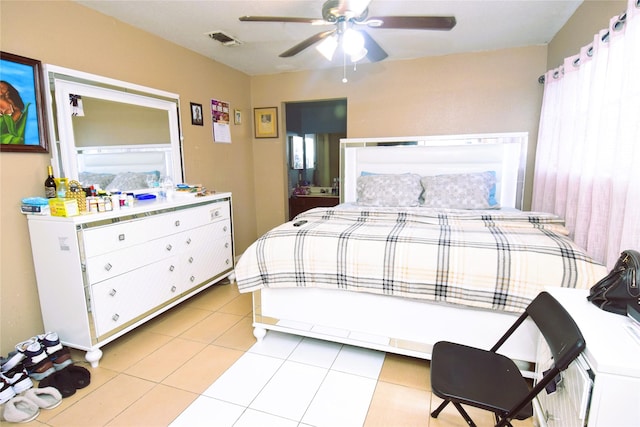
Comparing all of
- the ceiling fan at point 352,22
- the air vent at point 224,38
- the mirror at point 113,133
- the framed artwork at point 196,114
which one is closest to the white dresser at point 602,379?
the ceiling fan at point 352,22

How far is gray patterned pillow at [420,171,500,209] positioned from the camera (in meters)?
2.94

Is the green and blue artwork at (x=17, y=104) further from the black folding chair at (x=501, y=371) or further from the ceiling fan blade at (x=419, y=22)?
→ the black folding chair at (x=501, y=371)

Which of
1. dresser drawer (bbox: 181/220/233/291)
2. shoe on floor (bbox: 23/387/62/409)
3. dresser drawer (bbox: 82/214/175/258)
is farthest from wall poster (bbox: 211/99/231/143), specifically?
shoe on floor (bbox: 23/387/62/409)

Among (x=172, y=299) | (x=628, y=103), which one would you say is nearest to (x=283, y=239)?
(x=172, y=299)

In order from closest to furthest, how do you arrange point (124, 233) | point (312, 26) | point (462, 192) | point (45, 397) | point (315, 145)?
point (45, 397), point (124, 233), point (312, 26), point (462, 192), point (315, 145)

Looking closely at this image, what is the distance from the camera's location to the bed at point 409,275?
1.60 m

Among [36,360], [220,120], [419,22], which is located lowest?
[36,360]

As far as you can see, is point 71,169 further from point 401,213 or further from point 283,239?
point 401,213

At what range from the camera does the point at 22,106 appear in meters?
1.88

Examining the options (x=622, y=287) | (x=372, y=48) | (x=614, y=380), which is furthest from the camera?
(x=372, y=48)

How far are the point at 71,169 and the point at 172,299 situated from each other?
112 centimetres

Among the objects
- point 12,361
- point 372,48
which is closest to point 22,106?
point 12,361

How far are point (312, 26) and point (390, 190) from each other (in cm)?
158

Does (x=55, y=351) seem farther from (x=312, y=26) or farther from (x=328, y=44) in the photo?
(x=312, y=26)
